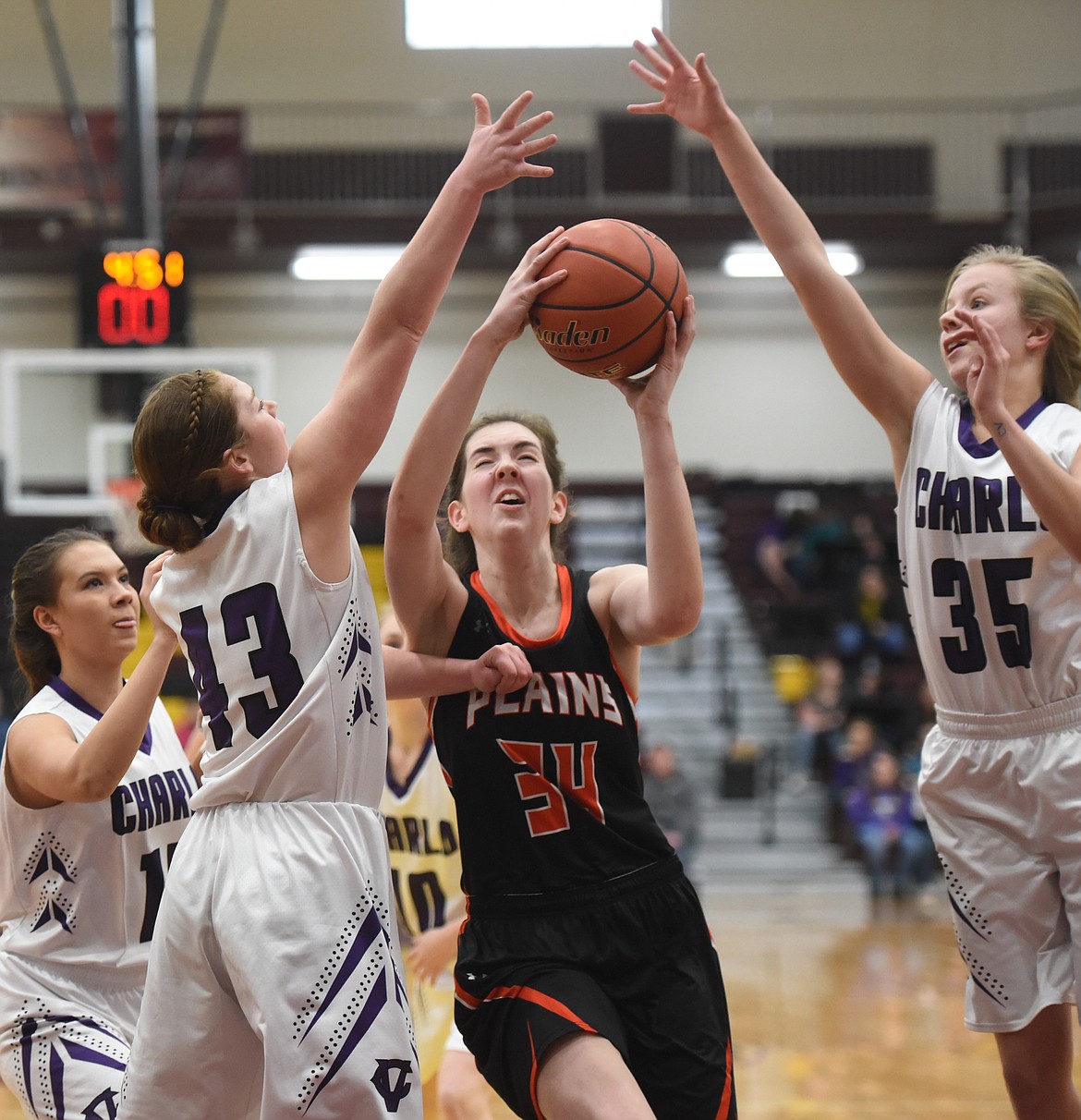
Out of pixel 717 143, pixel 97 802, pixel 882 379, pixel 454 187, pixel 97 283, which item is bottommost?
pixel 97 802

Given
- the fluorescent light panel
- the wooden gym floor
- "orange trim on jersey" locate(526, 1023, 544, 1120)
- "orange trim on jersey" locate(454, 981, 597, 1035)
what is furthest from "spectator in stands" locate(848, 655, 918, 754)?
"orange trim on jersey" locate(526, 1023, 544, 1120)

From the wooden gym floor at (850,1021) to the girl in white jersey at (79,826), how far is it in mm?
2277

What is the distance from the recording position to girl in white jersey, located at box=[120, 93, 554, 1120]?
2.50 m

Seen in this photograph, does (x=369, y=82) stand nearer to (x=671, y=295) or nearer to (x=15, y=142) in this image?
(x=15, y=142)

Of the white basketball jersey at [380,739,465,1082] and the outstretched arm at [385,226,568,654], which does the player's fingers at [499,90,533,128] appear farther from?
the white basketball jersey at [380,739,465,1082]

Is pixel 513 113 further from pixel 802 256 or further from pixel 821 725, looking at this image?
pixel 821 725

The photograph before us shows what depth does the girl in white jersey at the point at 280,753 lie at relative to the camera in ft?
8.19

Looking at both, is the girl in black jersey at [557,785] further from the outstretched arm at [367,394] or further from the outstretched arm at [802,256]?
the outstretched arm at [802,256]

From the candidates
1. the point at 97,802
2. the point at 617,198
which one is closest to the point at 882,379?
the point at 97,802

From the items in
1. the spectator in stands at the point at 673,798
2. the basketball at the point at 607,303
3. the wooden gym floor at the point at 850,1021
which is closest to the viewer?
the basketball at the point at 607,303

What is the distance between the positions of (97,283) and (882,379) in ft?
27.3

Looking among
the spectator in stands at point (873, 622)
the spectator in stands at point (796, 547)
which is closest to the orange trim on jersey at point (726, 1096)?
the spectator in stands at point (873, 622)

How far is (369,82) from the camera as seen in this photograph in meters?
19.3

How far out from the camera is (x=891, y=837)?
1260 centimetres
